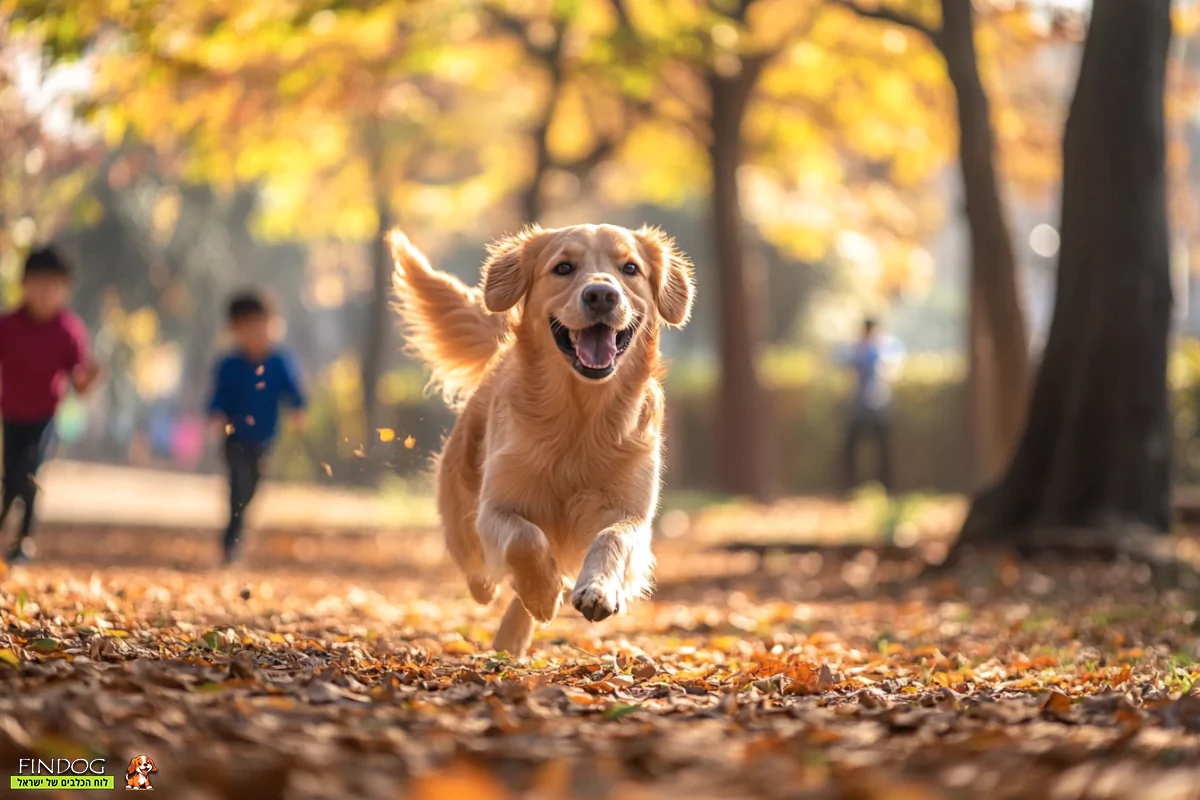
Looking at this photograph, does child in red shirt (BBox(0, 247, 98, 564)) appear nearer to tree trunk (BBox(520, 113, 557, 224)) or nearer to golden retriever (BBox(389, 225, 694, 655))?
golden retriever (BBox(389, 225, 694, 655))

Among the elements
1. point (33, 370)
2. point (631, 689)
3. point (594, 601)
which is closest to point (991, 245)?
point (33, 370)

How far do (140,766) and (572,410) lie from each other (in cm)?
298

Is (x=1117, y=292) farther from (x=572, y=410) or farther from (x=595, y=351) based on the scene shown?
(x=595, y=351)

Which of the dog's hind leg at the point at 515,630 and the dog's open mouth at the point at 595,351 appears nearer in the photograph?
the dog's open mouth at the point at 595,351

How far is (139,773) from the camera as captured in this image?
3020 millimetres

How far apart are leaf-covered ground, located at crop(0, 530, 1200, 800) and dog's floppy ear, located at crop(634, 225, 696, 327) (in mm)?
1420

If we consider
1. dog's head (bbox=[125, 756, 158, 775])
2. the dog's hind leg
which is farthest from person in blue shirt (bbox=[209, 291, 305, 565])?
dog's head (bbox=[125, 756, 158, 775])

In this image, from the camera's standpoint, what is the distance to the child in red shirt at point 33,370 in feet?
29.8

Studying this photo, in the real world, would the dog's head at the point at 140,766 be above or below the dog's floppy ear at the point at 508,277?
below

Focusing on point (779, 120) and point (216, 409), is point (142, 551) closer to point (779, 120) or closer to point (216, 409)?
point (216, 409)

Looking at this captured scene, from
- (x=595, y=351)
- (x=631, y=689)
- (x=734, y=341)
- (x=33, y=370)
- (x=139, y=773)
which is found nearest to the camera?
(x=139, y=773)

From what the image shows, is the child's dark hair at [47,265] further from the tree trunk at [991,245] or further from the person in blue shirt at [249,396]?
the tree trunk at [991,245]

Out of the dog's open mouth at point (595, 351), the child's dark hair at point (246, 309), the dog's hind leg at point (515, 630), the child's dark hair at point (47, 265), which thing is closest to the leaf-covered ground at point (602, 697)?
the dog's hind leg at point (515, 630)

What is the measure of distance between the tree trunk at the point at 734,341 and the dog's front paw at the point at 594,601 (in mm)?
14363
